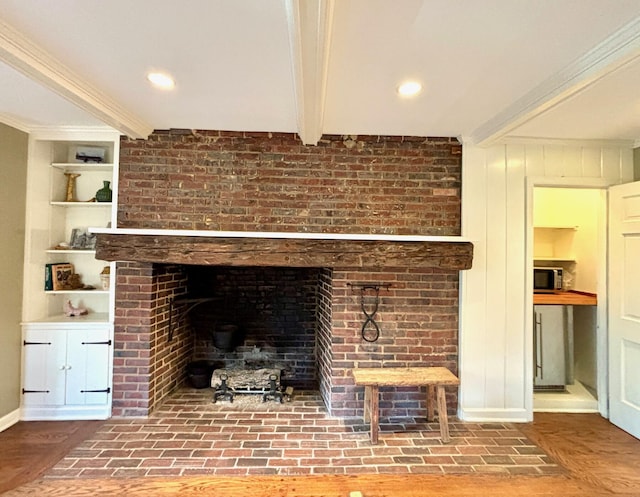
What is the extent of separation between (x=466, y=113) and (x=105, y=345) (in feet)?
10.9

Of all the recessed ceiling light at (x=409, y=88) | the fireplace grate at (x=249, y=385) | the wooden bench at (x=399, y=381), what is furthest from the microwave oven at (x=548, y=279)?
the fireplace grate at (x=249, y=385)

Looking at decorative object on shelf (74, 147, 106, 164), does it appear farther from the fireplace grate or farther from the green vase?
the fireplace grate

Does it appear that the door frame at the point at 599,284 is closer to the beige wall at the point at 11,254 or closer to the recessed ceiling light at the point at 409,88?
the recessed ceiling light at the point at 409,88

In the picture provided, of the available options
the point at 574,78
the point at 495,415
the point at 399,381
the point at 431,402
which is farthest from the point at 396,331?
the point at 574,78

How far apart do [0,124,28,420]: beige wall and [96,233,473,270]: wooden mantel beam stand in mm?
714

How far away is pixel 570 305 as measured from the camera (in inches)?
137

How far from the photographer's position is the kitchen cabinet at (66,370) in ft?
9.68

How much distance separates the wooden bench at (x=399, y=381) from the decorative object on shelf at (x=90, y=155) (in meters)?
2.87

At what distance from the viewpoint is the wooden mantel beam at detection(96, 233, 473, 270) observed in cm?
280

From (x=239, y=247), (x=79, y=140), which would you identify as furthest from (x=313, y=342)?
(x=79, y=140)

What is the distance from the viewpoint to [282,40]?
68.0 inches

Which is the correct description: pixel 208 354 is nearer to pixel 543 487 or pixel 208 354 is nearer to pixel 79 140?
pixel 79 140

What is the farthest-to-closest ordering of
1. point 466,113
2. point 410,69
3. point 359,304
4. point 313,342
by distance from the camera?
point 313,342 < point 359,304 < point 466,113 < point 410,69

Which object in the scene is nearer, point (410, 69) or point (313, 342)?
point (410, 69)
